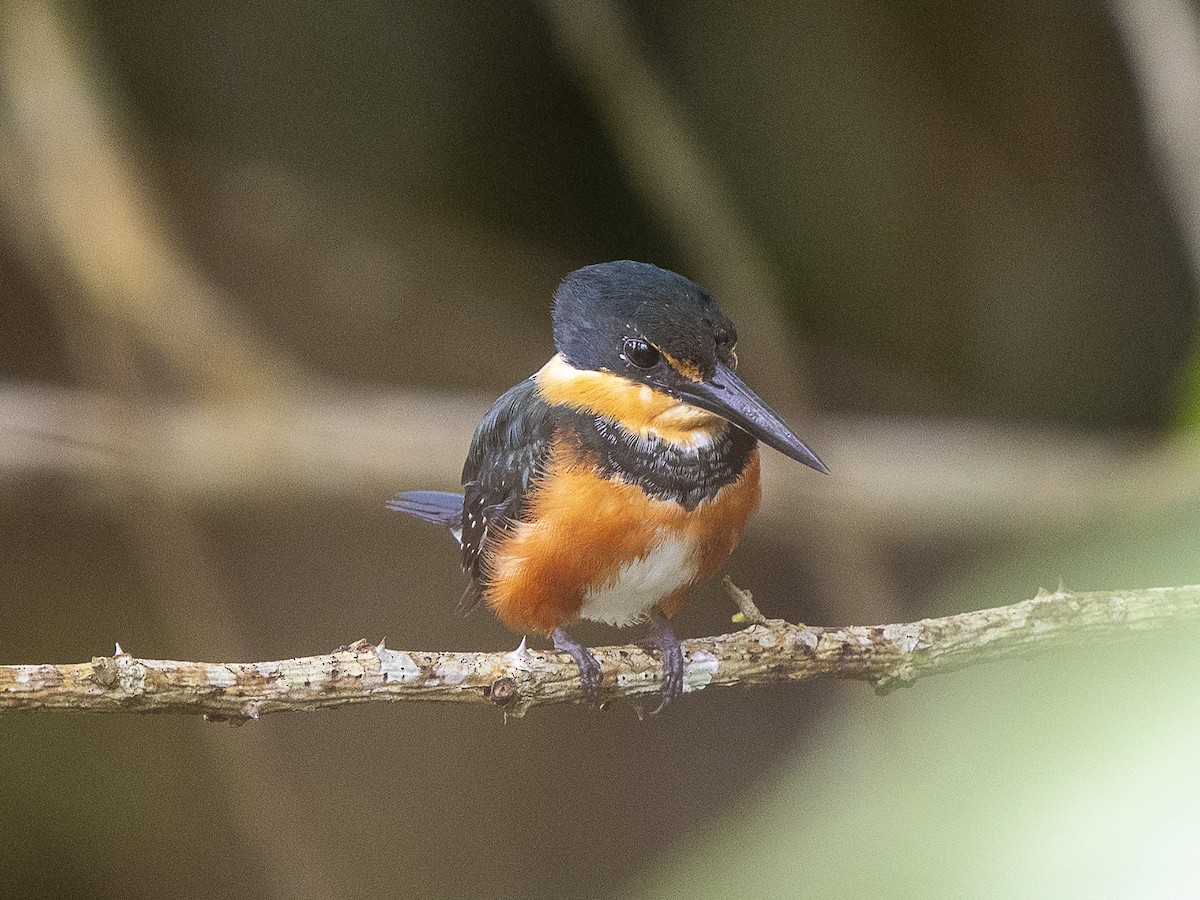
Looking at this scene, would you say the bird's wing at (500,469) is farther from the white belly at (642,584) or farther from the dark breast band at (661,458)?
the white belly at (642,584)

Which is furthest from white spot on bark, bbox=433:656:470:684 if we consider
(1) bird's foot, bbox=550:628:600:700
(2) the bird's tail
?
(2) the bird's tail

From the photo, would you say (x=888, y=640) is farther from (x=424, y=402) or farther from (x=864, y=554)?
(x=424, y=402)

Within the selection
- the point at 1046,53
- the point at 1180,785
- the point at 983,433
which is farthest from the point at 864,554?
the point at 1180,785

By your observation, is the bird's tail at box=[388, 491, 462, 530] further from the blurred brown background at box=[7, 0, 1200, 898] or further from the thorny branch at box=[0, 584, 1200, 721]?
the thorny branch at box=[0, 584, 1200, 721]

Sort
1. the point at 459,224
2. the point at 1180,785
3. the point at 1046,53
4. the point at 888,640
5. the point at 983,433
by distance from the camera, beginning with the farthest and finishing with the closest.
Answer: the point at 983,433
the point at 1046,53
the point at 459,224
the point at 888,640
the point at 1180,785

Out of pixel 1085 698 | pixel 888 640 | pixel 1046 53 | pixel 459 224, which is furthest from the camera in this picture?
pixel 1046 53

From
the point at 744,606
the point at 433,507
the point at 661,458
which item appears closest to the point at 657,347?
the point at 661,458

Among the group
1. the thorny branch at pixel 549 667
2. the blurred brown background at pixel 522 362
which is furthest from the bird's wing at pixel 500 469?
the thorny branch at pixel 549 667
